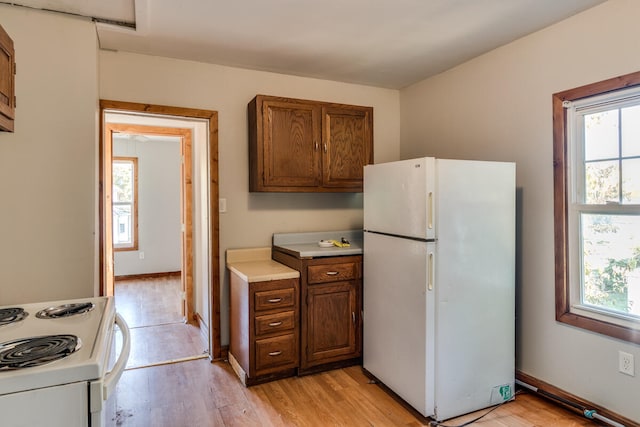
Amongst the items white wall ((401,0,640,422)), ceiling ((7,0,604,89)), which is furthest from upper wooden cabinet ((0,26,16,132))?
white wall ((401,0,640,422))

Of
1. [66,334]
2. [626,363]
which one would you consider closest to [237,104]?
[66,334]

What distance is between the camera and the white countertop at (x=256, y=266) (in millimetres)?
2654

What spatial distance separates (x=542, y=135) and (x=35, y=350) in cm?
280

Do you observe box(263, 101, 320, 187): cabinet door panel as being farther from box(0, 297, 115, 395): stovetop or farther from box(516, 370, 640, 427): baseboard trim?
box(516, 370, 640, 427): baseboard trim

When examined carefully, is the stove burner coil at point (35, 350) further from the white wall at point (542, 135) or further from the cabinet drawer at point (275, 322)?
the white wall at point (542, 135)

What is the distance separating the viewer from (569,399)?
2.33 m

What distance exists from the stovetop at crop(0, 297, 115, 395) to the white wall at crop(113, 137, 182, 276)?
5238 millimetres

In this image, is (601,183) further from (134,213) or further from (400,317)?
(134,213)

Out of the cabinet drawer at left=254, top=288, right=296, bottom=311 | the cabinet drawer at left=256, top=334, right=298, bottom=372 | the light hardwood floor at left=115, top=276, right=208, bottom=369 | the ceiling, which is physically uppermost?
the ceiling

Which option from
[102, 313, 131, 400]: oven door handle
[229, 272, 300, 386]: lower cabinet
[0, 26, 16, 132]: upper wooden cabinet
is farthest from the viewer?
[229, 272, 300, 386]: lower cabinet

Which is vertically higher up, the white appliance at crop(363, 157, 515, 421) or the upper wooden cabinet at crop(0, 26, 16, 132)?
the upper wooden cabinet at crop(0, 26, 16, 132)

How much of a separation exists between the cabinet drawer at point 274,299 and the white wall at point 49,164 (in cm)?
101

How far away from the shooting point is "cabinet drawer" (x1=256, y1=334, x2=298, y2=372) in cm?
264

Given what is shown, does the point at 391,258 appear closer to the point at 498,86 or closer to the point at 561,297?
the point at 561,297
